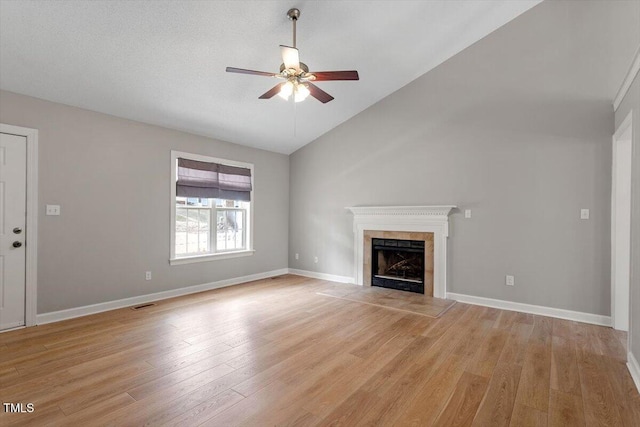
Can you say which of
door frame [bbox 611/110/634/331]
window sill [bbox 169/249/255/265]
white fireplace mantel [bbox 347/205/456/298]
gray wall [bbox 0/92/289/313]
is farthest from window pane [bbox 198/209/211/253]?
door frame [bbox 611/110/634/331]

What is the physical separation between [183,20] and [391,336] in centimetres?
375

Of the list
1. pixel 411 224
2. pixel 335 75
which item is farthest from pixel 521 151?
pixel 335 75

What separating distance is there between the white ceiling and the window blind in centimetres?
61

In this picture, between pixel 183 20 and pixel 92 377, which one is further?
pixel 183 20

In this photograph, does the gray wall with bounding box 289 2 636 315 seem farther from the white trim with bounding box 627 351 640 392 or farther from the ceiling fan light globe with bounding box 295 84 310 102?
the ceiling fan light globe with bounding box 295 84 310 102

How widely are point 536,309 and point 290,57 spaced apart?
417cm

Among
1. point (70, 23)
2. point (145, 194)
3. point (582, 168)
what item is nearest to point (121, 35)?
point (70, 23)

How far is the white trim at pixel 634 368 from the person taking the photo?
2236mm

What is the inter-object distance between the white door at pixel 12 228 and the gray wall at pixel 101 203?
0.15 metres

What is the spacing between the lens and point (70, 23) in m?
2.68

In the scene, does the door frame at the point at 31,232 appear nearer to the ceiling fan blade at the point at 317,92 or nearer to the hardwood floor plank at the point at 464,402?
the ceiling fan blade at the point at 317,92

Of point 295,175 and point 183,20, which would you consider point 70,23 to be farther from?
point 295,175

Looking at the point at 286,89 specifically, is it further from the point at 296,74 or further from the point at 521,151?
the point at 521,151

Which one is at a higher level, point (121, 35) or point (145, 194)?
point (121, 35)
